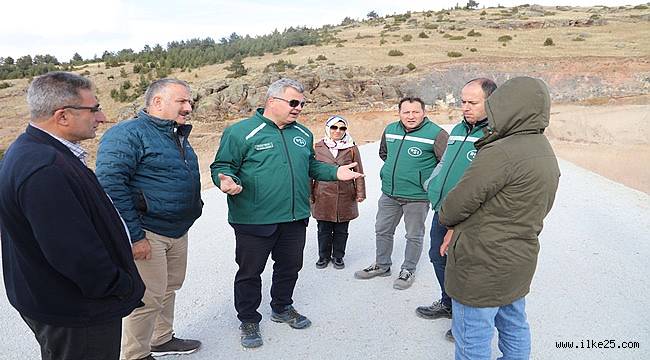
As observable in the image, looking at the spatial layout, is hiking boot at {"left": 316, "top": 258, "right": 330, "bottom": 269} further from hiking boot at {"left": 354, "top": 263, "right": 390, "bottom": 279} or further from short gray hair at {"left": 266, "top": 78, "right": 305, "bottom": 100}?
short gray hair at {"left": 266, "top": 78, "right": 305, "bottom": 100}

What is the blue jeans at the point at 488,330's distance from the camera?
2.51 meters

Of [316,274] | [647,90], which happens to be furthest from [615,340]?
[647,90]

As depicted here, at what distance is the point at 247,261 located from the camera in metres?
3.40

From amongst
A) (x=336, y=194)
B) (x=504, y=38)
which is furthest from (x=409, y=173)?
(x=504, y=38)

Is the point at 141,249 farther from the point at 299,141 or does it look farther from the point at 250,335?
the point at 299,141

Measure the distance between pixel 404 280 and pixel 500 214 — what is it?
2.22 m

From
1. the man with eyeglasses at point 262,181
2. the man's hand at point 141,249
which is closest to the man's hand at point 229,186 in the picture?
the man with eyeglasses at point 262,181

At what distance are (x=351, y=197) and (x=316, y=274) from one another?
86 centimetres

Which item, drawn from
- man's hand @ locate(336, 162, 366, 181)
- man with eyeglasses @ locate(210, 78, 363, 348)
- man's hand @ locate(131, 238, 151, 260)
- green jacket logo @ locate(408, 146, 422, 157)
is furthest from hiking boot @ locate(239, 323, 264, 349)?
green jacket logo @ locate(408, 146, 422, 157)

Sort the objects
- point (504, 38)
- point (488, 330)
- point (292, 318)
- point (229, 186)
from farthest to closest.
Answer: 1. point (504, 38)
2. point (292, 318)
3. point (229, 186)
4. point (488, 330)

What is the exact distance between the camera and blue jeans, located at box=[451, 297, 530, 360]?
251 cm

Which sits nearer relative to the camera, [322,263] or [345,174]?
[345,174]

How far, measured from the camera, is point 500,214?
2.31m

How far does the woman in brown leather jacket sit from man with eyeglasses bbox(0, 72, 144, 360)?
2775 millimetres
